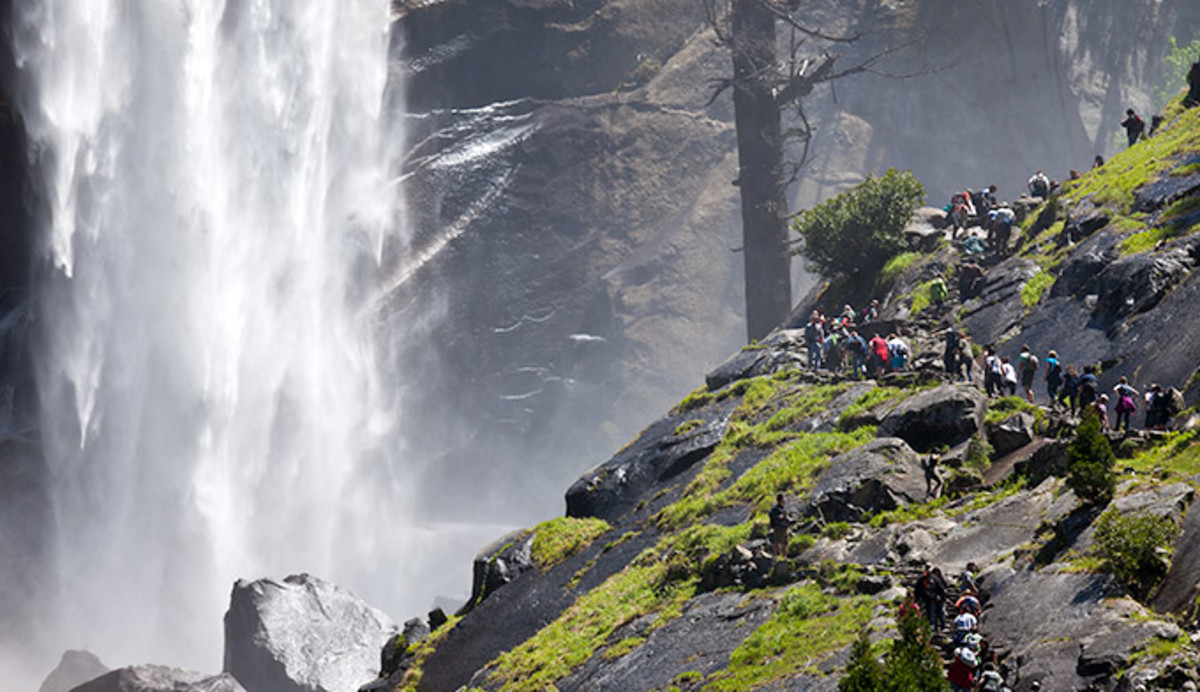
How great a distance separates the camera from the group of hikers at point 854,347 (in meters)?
30.7

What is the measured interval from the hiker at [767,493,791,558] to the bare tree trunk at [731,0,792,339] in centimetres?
2561

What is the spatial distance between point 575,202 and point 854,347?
38.6 metres

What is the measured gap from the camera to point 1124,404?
2256 centimetres

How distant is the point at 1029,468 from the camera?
72.3 ft

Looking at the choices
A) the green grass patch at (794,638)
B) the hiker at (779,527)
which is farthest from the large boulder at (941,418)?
the green grass patch at (794,638)

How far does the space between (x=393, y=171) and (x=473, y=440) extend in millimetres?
14554

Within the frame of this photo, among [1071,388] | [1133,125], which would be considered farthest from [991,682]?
[1133,125]

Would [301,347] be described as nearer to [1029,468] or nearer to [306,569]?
[306,569]

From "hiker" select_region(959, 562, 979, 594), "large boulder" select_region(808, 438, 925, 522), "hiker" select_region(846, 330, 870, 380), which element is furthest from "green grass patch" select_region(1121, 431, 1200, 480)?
"hiker" select_region(846, 330, 870, 380)

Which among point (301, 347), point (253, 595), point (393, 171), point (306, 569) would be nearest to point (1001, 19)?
point (393, 171)

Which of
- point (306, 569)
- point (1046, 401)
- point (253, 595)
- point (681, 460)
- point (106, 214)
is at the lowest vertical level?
point (1046, 401)

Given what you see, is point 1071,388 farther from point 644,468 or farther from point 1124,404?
point 644,468

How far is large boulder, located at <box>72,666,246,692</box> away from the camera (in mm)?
35531

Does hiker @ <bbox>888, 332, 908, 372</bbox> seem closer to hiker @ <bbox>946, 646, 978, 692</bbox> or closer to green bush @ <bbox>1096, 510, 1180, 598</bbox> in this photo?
green bush @ <bbox>1096, 510, 1180, 598</bbox>
